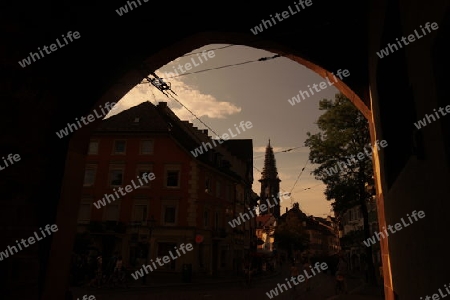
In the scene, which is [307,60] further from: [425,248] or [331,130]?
[331,130]

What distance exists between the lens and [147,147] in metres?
29.5

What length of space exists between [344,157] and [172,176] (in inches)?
569

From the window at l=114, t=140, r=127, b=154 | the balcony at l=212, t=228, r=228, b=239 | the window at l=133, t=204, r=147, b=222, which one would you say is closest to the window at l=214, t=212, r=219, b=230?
the balcony at l=212, t=228, r=228, b=239

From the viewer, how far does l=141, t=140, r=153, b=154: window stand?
29.4 meters

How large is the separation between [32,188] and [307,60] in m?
4.08

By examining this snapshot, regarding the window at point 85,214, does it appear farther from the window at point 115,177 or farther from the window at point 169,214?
the window at point 169,214

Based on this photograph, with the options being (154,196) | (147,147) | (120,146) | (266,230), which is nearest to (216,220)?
(154,196)

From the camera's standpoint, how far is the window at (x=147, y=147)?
29.4m

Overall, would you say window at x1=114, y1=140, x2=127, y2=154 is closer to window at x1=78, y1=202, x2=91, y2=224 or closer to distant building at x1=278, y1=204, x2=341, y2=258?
window at x1=78, y1=202, x2=91, y2=224

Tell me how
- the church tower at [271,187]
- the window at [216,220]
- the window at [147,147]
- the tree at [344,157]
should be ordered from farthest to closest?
the church tower at [271,187] < the window at [216,220] < the window at [147,147] < the tree at [344,157]

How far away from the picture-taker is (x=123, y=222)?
2742 centimetres

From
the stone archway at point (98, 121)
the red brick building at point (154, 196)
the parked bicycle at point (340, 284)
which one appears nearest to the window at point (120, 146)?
the red brick building at point (154, 196)

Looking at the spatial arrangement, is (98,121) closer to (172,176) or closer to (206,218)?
(172,176)

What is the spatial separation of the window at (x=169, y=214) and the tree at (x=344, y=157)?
1229cm
